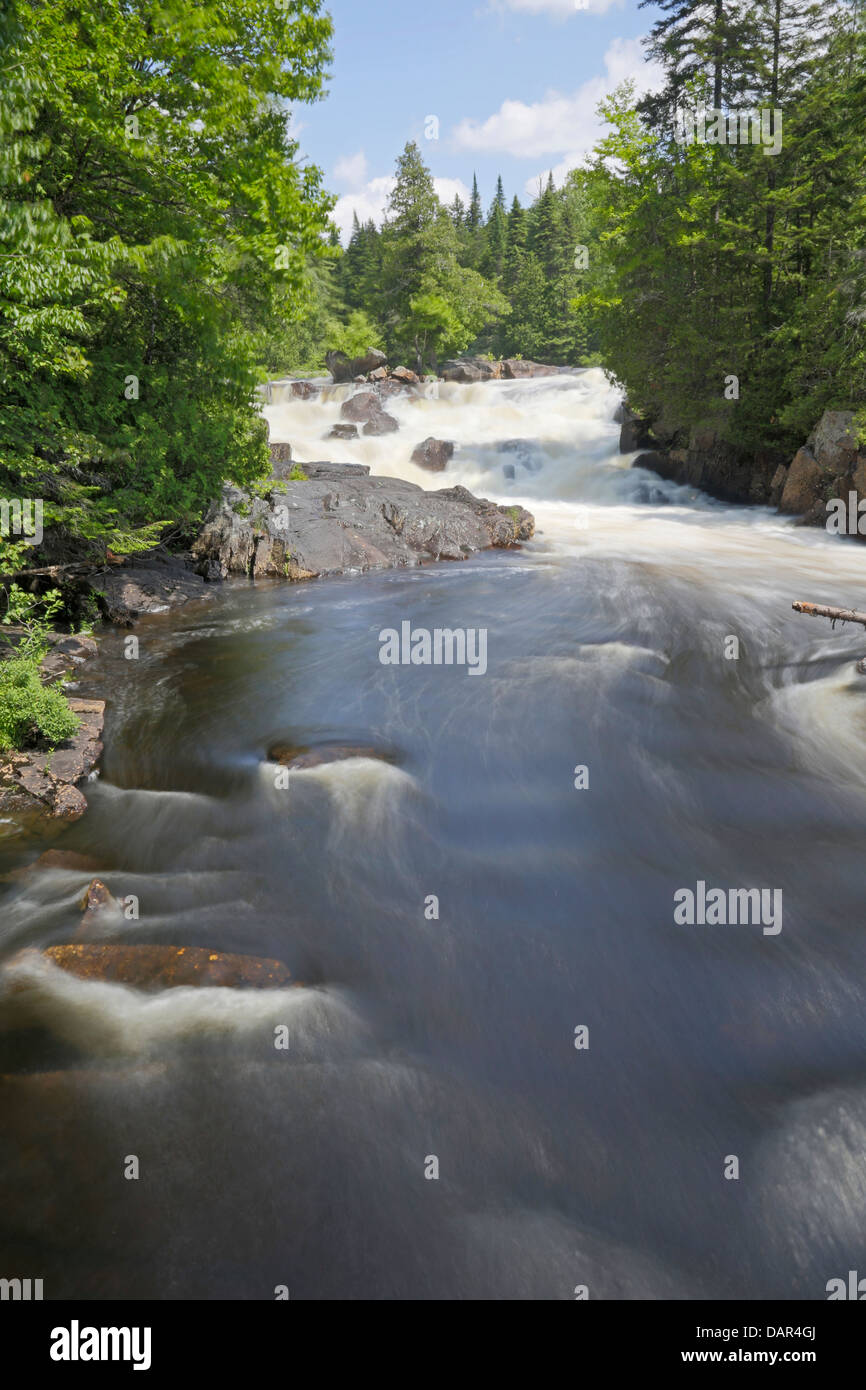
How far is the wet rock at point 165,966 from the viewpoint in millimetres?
4477

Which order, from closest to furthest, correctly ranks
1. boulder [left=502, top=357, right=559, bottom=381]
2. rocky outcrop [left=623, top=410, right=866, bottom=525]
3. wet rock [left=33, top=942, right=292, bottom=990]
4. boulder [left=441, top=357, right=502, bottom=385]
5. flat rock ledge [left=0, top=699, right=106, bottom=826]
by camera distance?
wet rock [left=33, top=942, right=292, bottom=990] < flat rock ledge [left=0, top=699, right=106, bottom=826] < rocky outcrop [left=623, top=410, right=866, bottom=525] < boulder [left=441, top=357, right=502, bottom=385] < boulder [left=502, top=357, right=559, bottom=381]

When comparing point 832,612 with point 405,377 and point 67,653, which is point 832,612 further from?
point 405,377

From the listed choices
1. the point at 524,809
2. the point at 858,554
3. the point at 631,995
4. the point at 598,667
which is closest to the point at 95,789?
the point at 524,809

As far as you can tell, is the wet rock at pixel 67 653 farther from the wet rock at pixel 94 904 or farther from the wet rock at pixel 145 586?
the wet rock at pixel 94 904

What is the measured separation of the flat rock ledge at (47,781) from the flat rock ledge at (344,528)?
28.7 feet

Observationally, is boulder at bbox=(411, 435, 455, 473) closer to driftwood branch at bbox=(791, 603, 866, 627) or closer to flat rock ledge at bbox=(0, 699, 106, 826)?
driftwood branch at bbox=(791, 603, 866, 627)

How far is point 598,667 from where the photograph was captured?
413 inches

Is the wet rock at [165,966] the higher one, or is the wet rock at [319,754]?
the wet rock at [319,754]

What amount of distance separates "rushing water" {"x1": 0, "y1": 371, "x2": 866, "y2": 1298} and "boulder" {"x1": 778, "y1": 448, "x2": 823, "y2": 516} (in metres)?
11.2

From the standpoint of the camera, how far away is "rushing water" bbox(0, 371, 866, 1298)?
125 inches

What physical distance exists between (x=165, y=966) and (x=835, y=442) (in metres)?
19.4

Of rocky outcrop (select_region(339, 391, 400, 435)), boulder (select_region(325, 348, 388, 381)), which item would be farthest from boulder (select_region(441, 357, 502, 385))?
rocky outcrop (select_region(339, 391, 400, 435))

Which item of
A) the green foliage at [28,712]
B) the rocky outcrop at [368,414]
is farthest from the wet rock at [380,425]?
the green foliage at [28,712]
